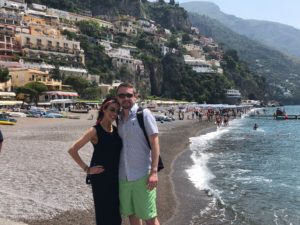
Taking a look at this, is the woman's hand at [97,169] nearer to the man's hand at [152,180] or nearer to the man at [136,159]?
the man at [136,159]

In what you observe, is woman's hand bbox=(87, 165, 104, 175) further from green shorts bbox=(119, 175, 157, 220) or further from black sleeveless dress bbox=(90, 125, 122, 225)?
green shorts bbox=(119, 175, 157, 220)

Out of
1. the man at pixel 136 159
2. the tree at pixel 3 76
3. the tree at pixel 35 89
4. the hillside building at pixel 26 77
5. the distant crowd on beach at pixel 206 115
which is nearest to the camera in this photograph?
the man at pixel 136 159

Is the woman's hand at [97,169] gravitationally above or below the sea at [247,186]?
above

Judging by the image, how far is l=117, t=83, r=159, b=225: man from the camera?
4801 mm

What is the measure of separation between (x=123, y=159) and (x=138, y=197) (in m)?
0.48

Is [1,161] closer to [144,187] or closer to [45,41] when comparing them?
[144,187]

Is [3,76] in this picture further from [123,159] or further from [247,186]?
[123,159]

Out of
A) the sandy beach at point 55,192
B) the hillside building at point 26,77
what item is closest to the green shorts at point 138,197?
the sandy beach at point 55,192

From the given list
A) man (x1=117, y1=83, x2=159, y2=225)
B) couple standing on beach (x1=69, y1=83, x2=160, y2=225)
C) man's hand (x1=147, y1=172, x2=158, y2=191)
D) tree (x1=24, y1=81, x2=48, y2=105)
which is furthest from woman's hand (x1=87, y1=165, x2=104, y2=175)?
tree (x1=24, y1=81, x2=48, y2=105)

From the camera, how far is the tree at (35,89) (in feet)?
189

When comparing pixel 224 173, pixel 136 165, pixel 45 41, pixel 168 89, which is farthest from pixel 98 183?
pixel 168 89

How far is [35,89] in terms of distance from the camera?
5897 cm

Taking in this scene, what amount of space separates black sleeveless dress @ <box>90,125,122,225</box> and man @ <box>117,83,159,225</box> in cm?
7

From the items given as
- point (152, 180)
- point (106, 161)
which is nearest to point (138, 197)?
point (152, 180)
